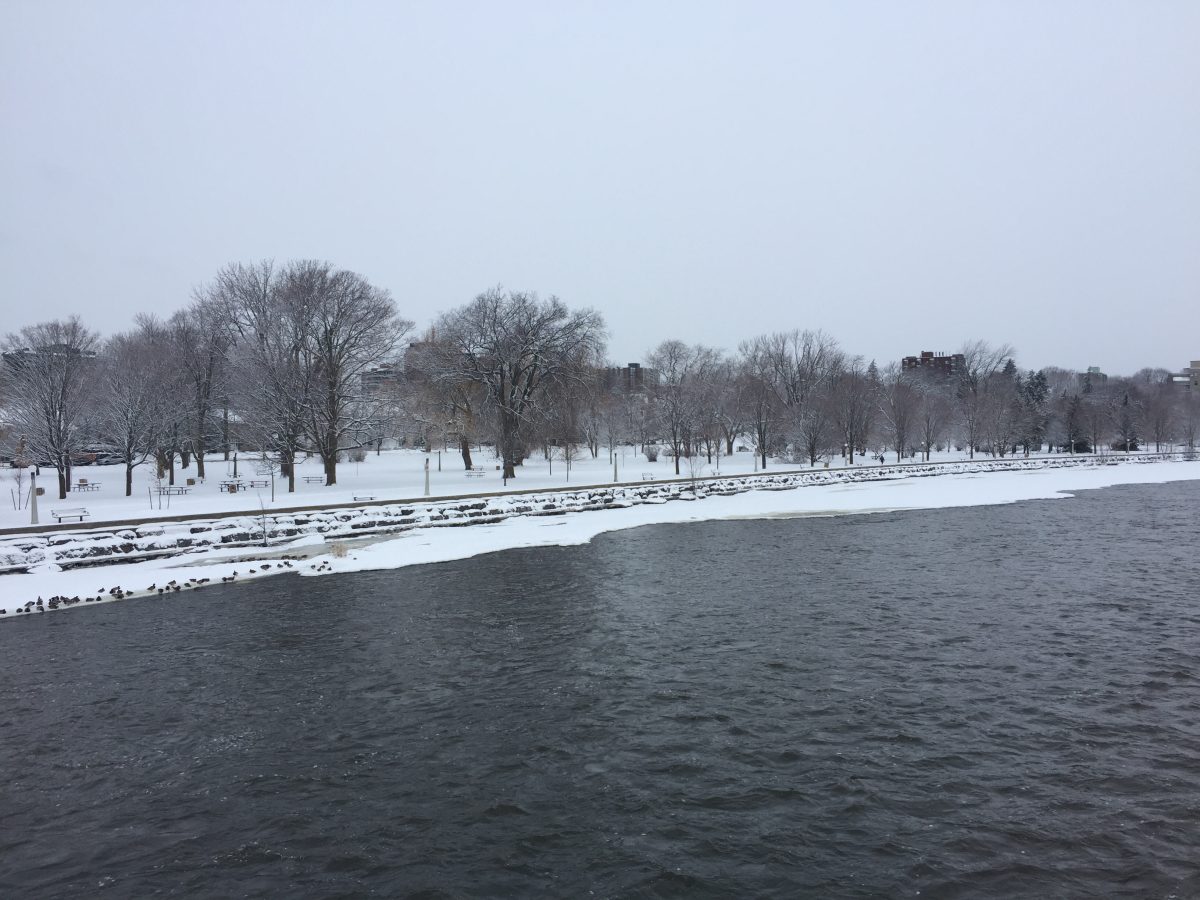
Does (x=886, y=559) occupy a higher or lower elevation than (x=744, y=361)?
lower

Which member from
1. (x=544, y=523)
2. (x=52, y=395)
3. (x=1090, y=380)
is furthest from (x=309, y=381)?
(x=1090, y=380)

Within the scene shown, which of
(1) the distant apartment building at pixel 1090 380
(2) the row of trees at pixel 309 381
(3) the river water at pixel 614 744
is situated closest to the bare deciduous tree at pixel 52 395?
(2) the row of trees at pixel 309 381

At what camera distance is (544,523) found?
32812 millimetres

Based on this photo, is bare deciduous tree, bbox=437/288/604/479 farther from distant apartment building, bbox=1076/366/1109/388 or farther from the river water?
distant apartment building, bbox=1076/366/1109/388

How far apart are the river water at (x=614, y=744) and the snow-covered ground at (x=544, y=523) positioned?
3.45 meters

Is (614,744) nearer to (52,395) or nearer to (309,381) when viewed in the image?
(309,381)

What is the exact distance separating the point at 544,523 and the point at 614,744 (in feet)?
77.2

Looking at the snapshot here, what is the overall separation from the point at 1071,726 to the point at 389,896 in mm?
9123

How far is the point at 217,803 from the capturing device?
8180mm

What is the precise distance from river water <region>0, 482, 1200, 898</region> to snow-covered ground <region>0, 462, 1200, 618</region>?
3.45 m

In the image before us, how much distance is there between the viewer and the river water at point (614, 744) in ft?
22.2

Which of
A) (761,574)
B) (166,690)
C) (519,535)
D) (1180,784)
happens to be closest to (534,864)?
(1180,784)

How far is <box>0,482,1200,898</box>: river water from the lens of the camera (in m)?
6.75

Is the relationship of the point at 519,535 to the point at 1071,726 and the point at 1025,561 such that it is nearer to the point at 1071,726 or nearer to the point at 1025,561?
the point at 1025,561
